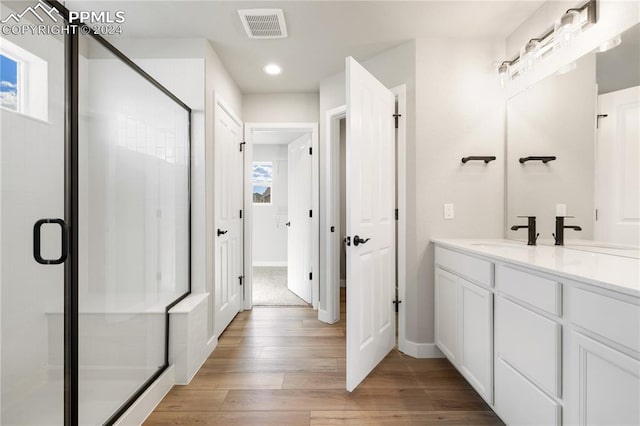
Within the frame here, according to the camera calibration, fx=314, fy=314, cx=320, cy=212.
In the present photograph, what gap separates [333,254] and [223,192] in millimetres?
1242

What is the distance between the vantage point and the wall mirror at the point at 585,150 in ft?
4.75

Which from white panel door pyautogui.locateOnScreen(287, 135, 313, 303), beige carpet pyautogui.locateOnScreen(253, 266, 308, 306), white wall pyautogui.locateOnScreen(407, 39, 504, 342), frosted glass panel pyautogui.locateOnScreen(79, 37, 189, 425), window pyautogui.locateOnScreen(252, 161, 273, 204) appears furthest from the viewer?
window pyautogui.locateOnScreen(252, 161, 273, 204)

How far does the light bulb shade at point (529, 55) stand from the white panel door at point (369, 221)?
34.7 inches

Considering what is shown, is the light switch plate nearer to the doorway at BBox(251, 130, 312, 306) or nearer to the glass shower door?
the doorway at BBox(251, 130, 312, 306)

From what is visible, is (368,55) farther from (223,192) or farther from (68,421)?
(68,421)

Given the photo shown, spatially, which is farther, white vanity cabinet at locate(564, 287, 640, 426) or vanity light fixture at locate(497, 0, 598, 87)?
vanity light fixture at locate(497, 0, 598, 87)

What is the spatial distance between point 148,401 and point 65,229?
3.61ft

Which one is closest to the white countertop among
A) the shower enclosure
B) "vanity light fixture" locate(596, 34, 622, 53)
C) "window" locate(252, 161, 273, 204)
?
"vanity light fixture" locate(596, 34, 622, 53)

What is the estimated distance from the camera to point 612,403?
0.96m

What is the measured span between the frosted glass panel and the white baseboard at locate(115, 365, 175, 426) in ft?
0.21

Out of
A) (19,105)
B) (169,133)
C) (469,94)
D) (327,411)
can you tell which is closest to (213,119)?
(169,133)

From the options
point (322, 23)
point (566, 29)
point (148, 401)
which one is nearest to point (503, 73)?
point (566, 29)

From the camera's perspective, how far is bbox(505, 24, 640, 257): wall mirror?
145 centimetres

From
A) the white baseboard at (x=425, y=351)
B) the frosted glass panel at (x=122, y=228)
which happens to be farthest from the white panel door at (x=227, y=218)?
the white baseboard at (x=425, y=351)
